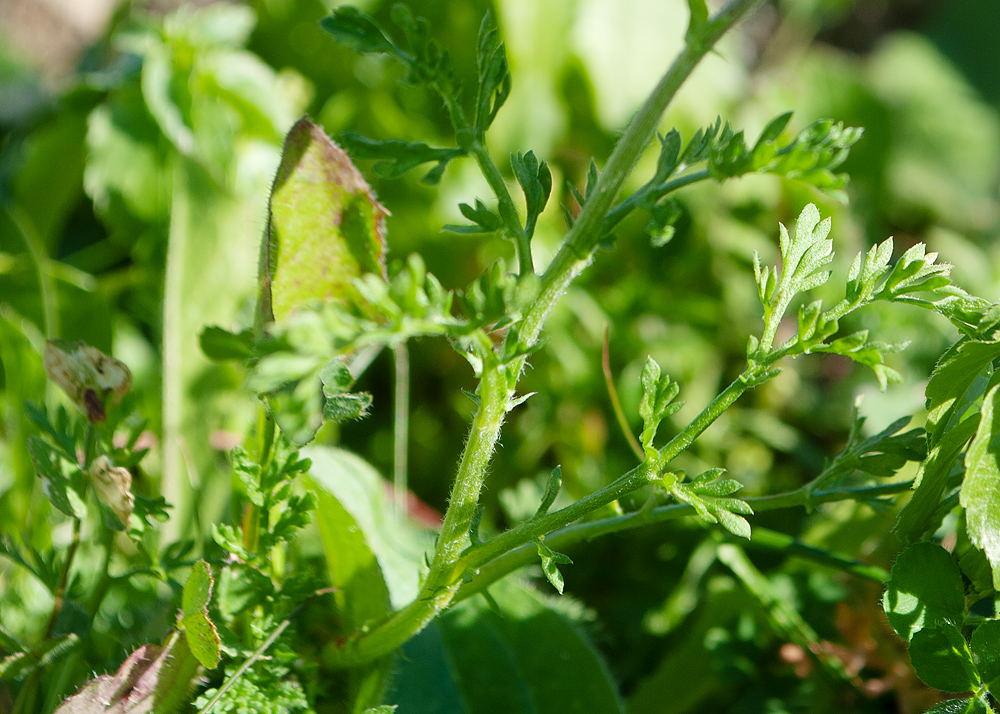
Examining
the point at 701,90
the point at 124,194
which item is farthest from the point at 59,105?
the point at 701,90

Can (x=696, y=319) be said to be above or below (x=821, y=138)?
above

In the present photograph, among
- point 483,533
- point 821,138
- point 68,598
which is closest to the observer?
point 821,138

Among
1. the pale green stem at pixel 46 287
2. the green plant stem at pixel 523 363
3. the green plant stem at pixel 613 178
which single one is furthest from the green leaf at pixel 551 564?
the pale green stem at pixel 46 287

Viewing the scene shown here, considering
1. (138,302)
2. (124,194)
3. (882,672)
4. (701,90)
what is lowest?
(882,672)

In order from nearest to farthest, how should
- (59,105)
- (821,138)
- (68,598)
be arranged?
1. (821,138)
2. (68,598)
3. (59,105)

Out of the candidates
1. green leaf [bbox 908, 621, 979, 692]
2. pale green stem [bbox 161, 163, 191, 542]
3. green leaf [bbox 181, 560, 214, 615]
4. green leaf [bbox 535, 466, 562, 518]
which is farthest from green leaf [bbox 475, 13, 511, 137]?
pale green stem [bbox 161, 163, 191, 542]

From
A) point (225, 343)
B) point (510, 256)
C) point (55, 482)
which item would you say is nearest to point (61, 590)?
point (55, 482)

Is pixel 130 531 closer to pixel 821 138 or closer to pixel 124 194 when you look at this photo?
pixel 821 138
